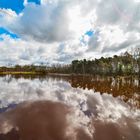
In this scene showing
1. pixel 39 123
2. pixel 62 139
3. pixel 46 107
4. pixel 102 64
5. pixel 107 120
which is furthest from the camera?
pixel 102 64

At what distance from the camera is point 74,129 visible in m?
11.5

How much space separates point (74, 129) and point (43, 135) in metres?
1.86

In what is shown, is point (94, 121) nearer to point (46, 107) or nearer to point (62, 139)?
point (62, 139)

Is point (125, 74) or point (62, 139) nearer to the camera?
point (62, 139)

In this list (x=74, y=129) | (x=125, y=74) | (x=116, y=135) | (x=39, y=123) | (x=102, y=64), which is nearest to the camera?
(x=116, y=135)

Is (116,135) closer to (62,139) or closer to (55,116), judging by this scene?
(62,139)

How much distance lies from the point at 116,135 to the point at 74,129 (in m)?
2.26

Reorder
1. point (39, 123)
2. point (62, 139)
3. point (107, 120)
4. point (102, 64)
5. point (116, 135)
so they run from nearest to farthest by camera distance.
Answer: point (62, 139) → point (116, 135) → point (39, 123) → point (107, 120) → point (102, 64)

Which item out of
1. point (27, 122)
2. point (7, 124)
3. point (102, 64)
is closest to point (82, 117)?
point (27, 122)

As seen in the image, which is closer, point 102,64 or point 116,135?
point 116,135

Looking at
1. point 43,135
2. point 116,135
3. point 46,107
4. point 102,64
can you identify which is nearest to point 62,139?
point 43,135

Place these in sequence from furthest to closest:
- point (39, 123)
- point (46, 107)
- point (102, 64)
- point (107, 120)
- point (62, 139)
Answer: point (102, 64) → point (46, 107) → point (107, 120) → point (39, 123) → point (62, 139)

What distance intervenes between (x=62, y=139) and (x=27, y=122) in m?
3.44

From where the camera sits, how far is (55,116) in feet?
46.9
